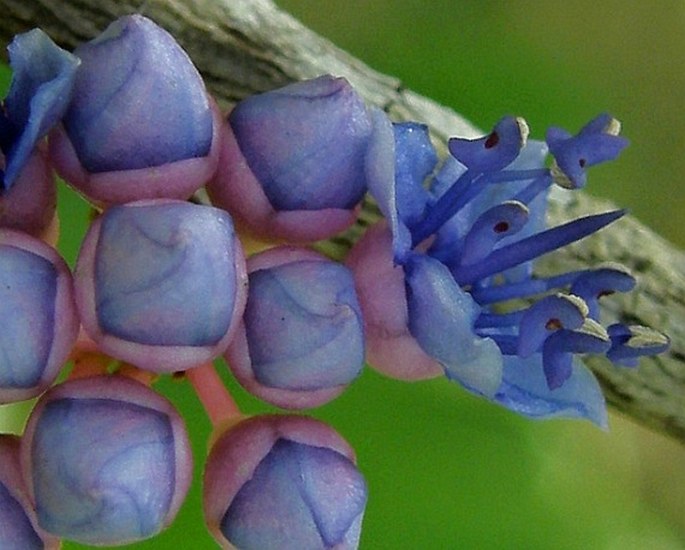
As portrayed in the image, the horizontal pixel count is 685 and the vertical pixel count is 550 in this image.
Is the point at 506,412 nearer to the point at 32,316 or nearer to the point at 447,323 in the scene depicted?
the point at 447,323

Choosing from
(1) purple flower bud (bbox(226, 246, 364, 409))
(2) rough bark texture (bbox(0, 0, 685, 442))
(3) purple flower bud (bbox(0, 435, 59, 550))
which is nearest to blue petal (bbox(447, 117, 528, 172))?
(1) purple flower bud (bbox(226, 246, 364, 409))

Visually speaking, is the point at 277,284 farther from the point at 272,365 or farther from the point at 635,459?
the point at 635,459

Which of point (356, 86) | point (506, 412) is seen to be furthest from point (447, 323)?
point (506, 412)

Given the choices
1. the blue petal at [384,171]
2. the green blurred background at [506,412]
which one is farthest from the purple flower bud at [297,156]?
the green blurred background at [506,412]

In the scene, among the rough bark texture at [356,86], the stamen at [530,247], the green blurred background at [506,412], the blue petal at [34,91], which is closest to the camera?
the blue petal at [34,91]

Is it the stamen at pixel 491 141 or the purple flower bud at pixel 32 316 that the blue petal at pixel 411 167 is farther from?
the purple flower bud at pixel 32 316

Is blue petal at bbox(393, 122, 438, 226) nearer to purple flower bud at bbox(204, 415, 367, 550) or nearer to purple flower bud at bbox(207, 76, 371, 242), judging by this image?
purple flower bud at bbox(207, 76, 371, 242)
